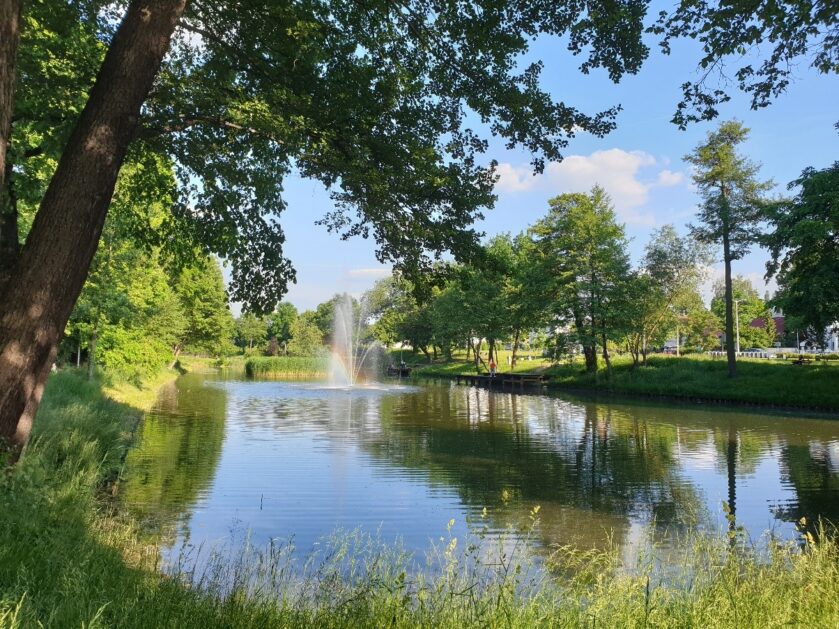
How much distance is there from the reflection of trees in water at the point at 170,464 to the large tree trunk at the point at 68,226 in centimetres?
511

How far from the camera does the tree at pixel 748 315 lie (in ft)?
251

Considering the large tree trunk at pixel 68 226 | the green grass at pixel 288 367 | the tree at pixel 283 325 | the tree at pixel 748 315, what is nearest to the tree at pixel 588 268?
the tree at pixel 748 315

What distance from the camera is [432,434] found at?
21578mm

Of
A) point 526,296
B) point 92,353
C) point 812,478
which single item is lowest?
point 812,478

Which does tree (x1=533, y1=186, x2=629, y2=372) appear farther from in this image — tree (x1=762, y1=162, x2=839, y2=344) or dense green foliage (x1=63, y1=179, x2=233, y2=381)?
dense green foliage (x1=63, y1=179, x2=233, y2=381)

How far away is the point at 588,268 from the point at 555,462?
31846mm

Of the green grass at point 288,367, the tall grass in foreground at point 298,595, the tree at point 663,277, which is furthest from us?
the green grass at point 288,367

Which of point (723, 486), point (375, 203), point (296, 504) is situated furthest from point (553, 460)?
point (375, 203)

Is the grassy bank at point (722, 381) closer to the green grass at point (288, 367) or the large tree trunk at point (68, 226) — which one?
the green grass at point (288, 367)

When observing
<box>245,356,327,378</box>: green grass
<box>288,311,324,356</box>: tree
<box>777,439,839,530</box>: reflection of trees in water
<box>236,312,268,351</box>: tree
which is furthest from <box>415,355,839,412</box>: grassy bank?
<box>236,312,268,351</box>: tree

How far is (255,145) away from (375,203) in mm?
2254

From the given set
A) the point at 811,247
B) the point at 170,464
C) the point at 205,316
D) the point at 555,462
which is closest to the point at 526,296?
the point at 811,247

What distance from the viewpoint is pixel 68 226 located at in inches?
199

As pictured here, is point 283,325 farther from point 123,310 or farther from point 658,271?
point 123,310
